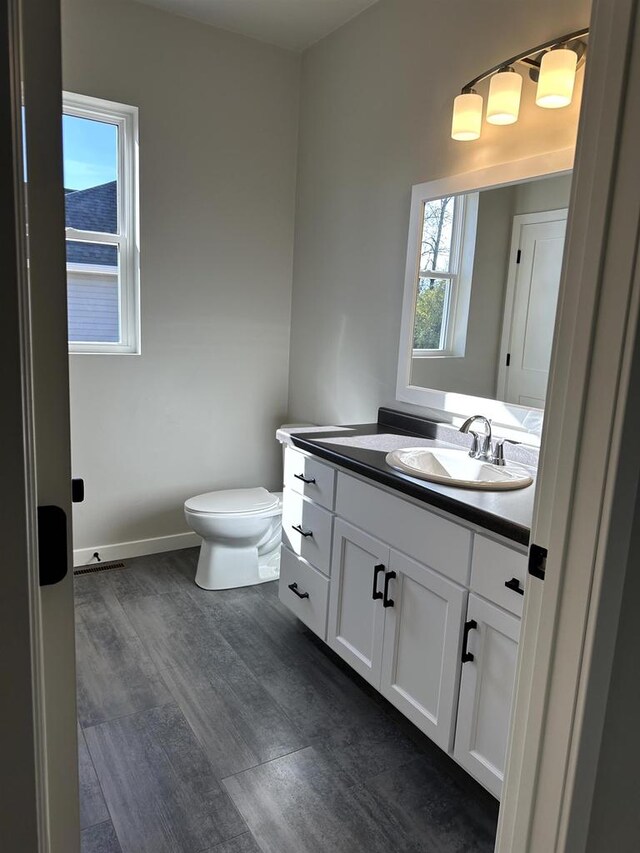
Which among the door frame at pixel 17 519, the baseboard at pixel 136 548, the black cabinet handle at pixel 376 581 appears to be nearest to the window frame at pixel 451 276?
the black cabinet handle at pixel 376 581

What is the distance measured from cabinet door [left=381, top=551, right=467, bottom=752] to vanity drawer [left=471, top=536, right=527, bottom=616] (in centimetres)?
8

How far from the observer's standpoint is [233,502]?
2.88m

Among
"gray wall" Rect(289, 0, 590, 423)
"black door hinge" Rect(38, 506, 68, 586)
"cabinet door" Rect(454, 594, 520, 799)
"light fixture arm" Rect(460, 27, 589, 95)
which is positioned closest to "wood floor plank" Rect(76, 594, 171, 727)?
"cabinet door" Rect(454, 594, 520, 799)

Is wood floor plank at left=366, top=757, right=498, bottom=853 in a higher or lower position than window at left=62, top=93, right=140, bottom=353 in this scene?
lower

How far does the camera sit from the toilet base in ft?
9.45

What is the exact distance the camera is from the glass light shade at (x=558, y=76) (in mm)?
1812

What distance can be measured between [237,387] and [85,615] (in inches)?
54.8

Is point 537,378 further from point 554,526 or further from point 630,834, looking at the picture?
point 630,834

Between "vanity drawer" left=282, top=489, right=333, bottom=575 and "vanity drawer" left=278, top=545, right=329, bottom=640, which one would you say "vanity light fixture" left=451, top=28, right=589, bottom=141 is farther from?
"vanity drawer" left=278, top=545, right=329, bottom=640

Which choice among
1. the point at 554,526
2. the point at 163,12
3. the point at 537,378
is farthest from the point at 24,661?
the point at 163,12

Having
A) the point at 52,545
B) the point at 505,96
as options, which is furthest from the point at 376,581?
the point at 505,96

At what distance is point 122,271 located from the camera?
3033 mm

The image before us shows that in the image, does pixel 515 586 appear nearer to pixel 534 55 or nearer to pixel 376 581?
pixel 376 581

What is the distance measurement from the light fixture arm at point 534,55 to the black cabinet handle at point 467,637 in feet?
5.53
